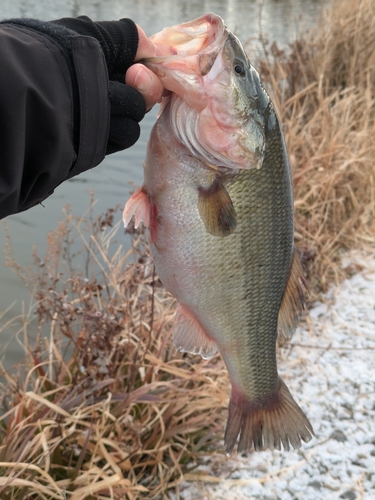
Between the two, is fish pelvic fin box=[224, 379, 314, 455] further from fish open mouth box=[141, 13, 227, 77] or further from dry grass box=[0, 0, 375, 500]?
fish open mouth box=[141, 13, 227, 77]

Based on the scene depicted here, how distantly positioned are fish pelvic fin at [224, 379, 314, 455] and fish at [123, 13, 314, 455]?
0.06 meters

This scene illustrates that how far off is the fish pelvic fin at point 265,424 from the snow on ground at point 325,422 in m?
0.65

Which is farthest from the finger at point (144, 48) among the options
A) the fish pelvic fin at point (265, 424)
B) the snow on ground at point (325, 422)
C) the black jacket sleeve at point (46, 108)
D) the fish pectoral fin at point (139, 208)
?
the snow on ground at point (325, 422)

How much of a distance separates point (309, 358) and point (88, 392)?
156 cm

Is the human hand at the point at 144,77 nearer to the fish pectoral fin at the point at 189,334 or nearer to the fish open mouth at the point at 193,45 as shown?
the fish open mouth at the point at 193,45

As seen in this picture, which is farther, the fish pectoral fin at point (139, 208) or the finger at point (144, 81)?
the fish pectoral fin at point (139, 208)

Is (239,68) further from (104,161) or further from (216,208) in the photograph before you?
(104,161)

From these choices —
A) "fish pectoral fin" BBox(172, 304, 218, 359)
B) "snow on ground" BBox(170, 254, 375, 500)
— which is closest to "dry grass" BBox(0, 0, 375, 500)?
"snow on ground" BBox(170, 254, 375, 500)

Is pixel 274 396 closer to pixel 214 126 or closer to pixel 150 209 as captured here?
pixel 150 209

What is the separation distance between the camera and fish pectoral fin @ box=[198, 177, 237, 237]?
1558 mm

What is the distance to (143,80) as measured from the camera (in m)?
1.48

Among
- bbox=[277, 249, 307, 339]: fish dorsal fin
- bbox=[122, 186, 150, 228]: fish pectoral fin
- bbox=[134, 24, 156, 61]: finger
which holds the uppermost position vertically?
bbox=[134, 24, 156, 61]: finger

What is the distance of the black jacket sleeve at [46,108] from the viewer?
51.9 inches

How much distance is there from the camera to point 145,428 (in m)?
2.58
